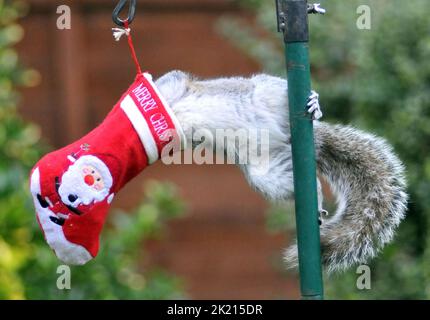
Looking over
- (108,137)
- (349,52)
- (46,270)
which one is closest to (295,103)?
(108,137)

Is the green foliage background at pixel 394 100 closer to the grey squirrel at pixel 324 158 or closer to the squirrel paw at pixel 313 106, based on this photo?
the grey squirrel at pixel 324 158

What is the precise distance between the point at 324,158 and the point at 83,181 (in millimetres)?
453

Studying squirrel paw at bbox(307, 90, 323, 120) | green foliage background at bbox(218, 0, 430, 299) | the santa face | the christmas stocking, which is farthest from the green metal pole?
green foliage background at bbox(218, 0, 430, 299)

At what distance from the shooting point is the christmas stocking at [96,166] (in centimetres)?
148

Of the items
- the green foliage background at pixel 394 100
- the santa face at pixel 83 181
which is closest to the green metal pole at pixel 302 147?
the santa face at pixel 83 181

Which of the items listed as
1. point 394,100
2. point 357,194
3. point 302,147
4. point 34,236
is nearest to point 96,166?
point 302,147

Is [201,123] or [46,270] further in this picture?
[46,270]

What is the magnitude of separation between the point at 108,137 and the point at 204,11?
2363 mm

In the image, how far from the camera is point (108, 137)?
4.92ft

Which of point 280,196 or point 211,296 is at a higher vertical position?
point 211,296

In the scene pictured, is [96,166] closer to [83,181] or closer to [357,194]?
[83,181]

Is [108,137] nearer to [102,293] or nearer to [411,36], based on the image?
[102,293]

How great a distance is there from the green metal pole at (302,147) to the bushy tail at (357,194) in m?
0.05

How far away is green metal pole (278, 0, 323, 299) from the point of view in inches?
60.2
